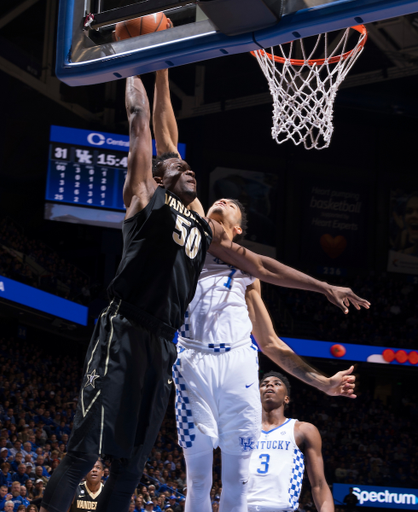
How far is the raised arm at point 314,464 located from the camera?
14.2 feet

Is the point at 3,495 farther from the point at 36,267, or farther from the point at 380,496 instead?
the point at 380,496

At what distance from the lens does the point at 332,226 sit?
2175 cm

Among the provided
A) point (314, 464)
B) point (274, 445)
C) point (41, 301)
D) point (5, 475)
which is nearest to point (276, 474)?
point (274, 445)

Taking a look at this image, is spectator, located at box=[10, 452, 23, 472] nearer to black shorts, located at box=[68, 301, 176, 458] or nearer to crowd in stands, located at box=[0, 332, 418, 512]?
crowd in stands, located at box=[0, 332, 418, 512]

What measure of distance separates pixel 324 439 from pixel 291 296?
5.19 m

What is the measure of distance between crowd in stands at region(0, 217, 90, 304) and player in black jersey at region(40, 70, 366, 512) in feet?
40.0

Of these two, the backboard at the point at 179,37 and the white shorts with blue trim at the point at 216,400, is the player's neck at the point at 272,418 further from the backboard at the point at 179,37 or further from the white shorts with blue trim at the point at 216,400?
the backboard at the point at 179,37

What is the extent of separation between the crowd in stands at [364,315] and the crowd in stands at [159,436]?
206 cm

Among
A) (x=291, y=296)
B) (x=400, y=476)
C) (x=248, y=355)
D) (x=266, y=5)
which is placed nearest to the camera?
(x=266, y=5)

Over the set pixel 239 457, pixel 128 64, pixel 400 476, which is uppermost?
pixel 128 64

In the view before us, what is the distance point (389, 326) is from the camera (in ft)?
64.4

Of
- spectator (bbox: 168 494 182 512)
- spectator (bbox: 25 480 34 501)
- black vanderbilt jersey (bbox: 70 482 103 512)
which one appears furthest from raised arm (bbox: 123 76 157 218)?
spectator (bbox: 168 494 182 512)

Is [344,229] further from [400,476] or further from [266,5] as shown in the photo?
[266,5]

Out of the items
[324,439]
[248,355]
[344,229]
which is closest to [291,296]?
[344,229]
